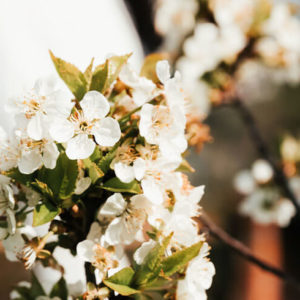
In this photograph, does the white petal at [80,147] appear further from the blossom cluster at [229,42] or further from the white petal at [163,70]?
the blossom cluster at [229,42]

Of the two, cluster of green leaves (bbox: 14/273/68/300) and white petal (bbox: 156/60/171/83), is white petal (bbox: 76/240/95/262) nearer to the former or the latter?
cluster of green leaves (bbox: 14/273/68/300)

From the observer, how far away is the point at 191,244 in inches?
24.0

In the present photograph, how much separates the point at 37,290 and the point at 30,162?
0.30 meters

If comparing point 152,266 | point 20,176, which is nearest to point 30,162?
point 20,176

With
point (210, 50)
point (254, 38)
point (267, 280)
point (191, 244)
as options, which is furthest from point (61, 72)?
point (267, 280)

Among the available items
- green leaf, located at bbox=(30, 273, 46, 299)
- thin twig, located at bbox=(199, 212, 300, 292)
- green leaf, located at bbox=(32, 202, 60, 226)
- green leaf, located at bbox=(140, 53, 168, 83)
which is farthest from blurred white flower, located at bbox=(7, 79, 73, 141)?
thin twig, located at bbox=(199, 212, 300, 292)

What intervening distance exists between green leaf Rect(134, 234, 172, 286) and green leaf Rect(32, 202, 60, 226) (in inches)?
6.1

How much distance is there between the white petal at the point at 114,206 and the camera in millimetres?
570

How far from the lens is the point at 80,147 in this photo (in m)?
0.55

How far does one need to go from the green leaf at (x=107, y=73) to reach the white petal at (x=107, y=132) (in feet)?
0.22

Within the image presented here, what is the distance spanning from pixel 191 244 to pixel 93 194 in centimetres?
18

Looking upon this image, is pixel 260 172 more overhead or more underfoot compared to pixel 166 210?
more underfoot

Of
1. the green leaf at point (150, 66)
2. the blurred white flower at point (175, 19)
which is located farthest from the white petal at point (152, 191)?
the blurred white flower at point (175, 19)

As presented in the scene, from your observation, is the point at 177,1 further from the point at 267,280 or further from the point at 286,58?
the point at 267,280
